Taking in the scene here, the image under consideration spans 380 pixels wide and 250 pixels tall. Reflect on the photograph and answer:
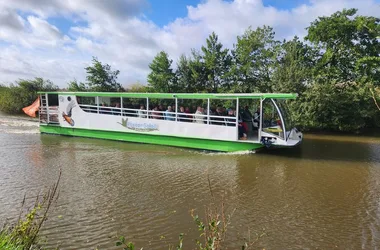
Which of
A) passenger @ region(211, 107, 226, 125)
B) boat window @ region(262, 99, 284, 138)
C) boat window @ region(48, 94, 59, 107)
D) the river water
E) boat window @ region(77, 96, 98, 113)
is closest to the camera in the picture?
the river water

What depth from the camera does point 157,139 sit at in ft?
49.9

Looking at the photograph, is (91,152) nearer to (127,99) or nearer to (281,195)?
(127,99)

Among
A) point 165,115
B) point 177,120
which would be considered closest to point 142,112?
point 165,115

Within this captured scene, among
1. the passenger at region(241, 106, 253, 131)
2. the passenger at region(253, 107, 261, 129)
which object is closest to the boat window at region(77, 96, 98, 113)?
the passenger at region(241, 106, 253, 131)

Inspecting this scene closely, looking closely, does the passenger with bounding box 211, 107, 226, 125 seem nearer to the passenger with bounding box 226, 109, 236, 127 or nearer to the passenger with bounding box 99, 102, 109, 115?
the passenger with bounding box 226, 109, 236, 127

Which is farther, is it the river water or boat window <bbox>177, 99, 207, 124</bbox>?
boat window <bbox>177, 99, 207, 124</bbox>

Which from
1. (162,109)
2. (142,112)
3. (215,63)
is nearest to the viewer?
(162,109)

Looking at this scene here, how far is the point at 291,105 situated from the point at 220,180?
1397cm

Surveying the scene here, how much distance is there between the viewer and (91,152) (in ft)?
43.4

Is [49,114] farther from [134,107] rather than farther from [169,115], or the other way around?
[169,115]

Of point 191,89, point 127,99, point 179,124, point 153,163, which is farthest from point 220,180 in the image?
point 191,89

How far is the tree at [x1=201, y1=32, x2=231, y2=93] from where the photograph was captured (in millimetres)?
26303

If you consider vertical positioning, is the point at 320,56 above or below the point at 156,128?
above

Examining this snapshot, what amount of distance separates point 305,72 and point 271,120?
9.94 m
